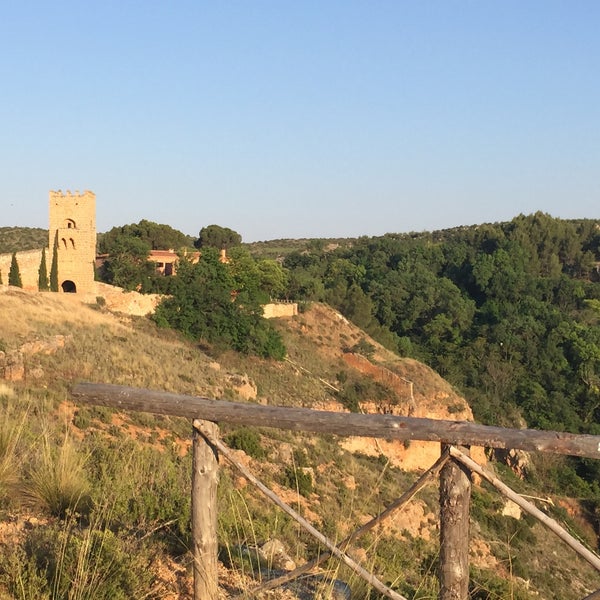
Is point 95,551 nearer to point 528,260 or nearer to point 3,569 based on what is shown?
point 3,569

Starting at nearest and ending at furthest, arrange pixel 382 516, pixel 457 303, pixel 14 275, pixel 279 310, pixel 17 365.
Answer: pixel 382 516, pixel 17 365, pixel 14 275, pixel 279 310, pixel 457 303

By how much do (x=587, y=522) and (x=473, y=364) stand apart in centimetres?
1852

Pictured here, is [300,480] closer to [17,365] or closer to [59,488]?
[17,365]

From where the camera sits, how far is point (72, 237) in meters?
35.3

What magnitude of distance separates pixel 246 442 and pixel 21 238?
5266cm

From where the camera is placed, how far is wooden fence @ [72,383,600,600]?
2.93m

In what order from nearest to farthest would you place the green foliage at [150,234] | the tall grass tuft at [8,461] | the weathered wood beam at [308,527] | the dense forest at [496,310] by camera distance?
the weathered wood beam at [308,527], the tall grass tuft at [8,461], the dense forest at [496,310], the green foliage at [150,234]

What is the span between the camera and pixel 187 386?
20.5 m

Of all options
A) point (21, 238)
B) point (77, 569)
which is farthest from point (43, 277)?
point (77, 569)

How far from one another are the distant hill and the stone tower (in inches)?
807

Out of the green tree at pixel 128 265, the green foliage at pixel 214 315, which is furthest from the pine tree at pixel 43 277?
the green foliage at pixel 214 315

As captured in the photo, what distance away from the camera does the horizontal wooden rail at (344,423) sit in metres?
2.92

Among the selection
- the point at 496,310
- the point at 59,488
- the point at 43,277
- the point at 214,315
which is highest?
the point at 43,277

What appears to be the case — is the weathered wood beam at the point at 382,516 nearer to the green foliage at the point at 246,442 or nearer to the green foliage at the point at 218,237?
the green foliage at the point at 246,442
